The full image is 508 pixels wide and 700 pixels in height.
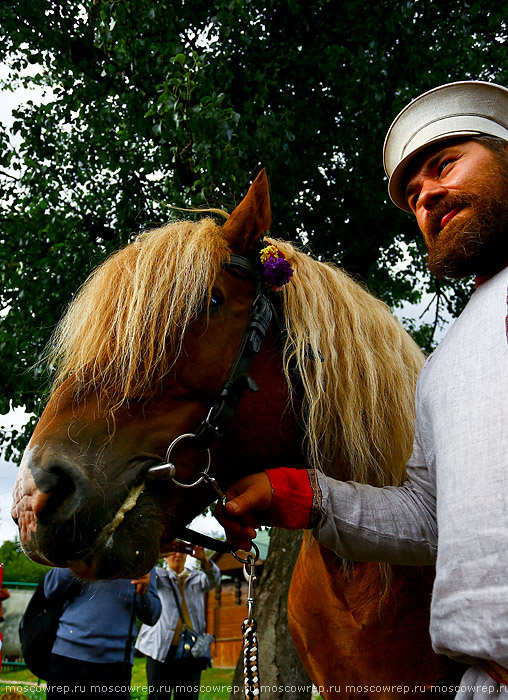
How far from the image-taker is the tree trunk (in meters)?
4.88

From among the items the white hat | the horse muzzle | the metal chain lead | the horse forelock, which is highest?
the white hat

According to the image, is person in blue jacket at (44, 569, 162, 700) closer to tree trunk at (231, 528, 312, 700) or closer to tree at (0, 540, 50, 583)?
tree trunk at (231, 528, 312, 700)

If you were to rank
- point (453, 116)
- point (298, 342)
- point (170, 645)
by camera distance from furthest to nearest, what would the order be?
point (170, 645) < point (298, 342) < point (453, 116)

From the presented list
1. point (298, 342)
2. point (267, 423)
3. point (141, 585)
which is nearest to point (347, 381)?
point (298, 342)

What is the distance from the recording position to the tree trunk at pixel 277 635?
192 inches

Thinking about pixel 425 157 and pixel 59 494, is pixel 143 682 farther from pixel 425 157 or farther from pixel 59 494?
pixel 425 157

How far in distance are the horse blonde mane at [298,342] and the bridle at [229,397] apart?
113mm

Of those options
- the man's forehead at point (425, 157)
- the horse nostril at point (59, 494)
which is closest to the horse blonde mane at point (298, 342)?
the horse nostril at point (59, 494)

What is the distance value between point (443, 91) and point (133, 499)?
1.66 m

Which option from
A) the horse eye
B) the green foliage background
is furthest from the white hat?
the green foliage background

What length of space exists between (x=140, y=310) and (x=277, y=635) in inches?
172

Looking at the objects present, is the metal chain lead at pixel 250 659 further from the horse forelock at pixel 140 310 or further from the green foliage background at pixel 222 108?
the green foliage background at pixel 222 108

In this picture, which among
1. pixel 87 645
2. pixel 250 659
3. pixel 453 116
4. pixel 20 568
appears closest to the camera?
pixel 250 659

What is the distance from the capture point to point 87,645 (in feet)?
14.0
